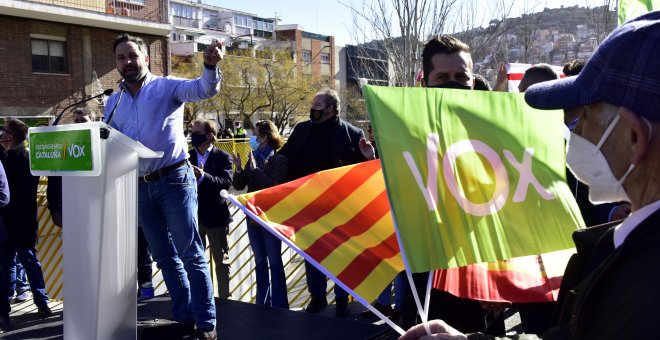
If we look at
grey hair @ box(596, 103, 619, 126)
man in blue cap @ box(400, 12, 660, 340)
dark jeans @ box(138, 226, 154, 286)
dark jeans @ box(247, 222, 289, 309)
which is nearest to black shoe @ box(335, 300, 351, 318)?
dark jeans @ box(247, 222, 289, 309)

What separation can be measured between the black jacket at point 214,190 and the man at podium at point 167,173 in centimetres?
194

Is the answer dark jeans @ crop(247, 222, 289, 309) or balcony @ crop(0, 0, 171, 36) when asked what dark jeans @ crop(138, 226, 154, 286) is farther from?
balcony @ crop(0, 0, 171, 36)

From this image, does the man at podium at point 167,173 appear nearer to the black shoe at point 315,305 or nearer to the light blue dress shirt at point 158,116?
the light blue dress shirt at point 158,116

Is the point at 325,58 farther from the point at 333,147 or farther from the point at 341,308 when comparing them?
the point at 341,308

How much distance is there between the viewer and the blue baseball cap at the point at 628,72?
1.22 metres

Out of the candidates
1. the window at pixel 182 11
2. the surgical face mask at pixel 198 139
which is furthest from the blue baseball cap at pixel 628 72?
the window at pixel 182 11

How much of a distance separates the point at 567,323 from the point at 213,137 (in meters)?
5.24

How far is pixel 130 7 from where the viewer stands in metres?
31.5

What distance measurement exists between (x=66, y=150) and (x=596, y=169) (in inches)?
96.2

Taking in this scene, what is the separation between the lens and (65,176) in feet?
10.4

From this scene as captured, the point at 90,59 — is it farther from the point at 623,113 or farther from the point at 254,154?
the point at 623,113

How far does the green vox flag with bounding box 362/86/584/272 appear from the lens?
7.29ft

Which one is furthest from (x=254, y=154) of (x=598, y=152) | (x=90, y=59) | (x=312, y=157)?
(x=90, y=59)

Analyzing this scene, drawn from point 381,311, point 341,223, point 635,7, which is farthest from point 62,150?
point 635,7
